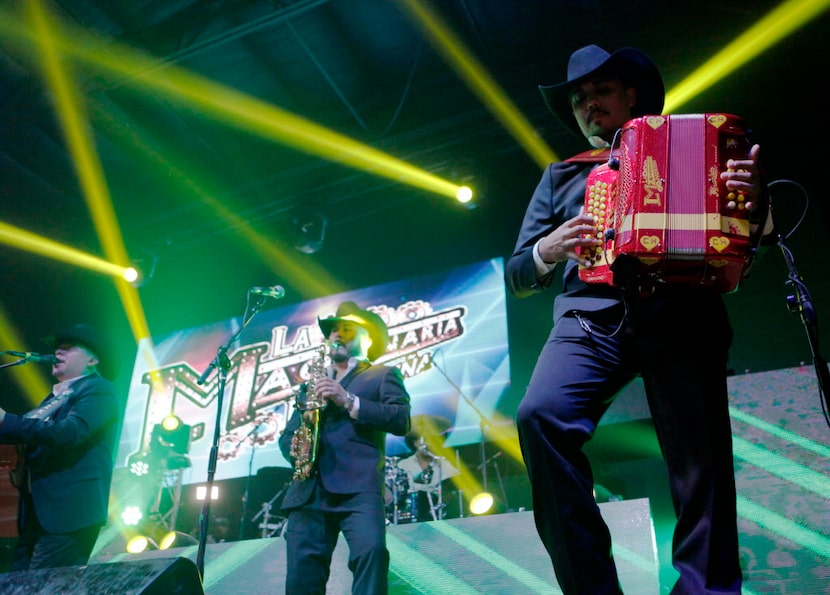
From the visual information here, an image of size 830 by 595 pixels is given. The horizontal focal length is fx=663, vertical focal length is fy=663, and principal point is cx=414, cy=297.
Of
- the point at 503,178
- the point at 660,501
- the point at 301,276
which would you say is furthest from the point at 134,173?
the point at 660,501

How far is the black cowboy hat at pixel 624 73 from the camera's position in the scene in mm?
2371

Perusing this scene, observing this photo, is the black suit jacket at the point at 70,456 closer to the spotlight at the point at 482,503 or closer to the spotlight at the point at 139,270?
the spotlight at the point at 482,503

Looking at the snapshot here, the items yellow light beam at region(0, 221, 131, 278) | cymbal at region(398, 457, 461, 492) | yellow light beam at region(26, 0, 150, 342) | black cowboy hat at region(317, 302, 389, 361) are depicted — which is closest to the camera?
black cowboy hat at region(317, 302, 389, 361)

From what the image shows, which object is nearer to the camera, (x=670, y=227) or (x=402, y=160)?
(x=670, y=227)

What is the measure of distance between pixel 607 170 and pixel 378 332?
308 centimetres

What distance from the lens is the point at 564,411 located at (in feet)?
6.36

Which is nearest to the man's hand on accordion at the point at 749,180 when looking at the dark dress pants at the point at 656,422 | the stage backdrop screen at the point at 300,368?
the dark dress pants at the point at 656,422

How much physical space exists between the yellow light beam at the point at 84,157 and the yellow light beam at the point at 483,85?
130 inches

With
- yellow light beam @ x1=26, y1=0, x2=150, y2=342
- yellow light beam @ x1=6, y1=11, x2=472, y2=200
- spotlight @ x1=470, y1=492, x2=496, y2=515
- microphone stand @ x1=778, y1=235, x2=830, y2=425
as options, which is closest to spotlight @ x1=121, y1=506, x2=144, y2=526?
yellow light beam @ x1=26, y1=0, x2=150, y2=342

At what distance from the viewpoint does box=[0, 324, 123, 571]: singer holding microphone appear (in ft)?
12.2

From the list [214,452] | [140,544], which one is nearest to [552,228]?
[214,452]

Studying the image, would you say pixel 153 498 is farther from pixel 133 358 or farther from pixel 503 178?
pixel 503 178

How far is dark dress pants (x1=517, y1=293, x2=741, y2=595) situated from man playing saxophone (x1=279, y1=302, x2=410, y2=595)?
1776 mm

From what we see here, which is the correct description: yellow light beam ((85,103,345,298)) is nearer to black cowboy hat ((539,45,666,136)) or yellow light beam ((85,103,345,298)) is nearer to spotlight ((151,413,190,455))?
spotlight ((151,413,190,455))
